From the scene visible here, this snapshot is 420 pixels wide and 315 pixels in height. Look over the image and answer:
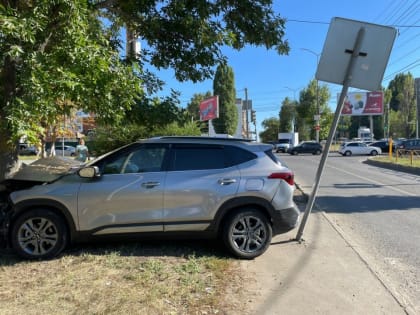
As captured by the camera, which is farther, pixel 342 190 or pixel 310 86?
pixel 310 86

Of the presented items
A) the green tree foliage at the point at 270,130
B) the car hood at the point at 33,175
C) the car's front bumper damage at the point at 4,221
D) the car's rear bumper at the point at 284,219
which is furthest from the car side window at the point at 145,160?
the green tree foliage at the point at 270,130

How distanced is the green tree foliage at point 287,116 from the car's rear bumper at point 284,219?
283 ft

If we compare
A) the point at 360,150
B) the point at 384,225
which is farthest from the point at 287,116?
the point at 384,225

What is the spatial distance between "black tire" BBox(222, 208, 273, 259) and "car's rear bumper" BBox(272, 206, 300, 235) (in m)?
0.12

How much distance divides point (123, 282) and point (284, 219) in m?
2.39

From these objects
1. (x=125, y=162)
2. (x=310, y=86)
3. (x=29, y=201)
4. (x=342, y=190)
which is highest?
(x=310, y=86)

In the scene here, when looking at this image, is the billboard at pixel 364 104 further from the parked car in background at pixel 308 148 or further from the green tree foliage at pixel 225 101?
the green tree foliage at pixel 225 101

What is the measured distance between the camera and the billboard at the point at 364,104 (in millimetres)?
58938

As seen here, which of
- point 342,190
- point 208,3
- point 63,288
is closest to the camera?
point 63,288

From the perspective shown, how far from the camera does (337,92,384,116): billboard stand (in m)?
58.9

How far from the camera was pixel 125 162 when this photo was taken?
5492 mm

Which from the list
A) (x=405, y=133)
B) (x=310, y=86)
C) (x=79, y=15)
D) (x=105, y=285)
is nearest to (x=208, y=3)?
(x=79, y=15)

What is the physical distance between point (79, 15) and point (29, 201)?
2478 millimetres

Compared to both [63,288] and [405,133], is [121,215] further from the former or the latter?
[405,133]
